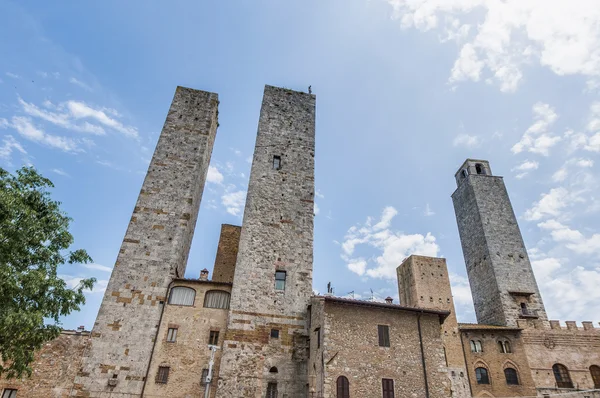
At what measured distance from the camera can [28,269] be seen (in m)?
14.2

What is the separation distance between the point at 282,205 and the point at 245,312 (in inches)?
307

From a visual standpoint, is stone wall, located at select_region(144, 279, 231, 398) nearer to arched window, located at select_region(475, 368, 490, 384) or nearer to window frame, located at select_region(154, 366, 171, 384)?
window frame, located at select_region(154, 366, 171, 384)

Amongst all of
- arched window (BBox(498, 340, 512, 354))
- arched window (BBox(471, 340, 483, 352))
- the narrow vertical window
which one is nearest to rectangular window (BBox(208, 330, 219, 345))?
the narrow vertical window

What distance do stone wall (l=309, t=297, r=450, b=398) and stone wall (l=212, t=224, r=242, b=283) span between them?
35.0ft

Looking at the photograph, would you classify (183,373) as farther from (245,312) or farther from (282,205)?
(282,205)

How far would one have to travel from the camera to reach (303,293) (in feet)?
70.5

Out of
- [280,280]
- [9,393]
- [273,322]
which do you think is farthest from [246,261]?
[9,393]

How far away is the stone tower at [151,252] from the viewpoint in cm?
1811

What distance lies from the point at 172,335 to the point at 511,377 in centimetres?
2372

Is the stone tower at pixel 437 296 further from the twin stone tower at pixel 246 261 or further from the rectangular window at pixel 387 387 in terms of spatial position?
the rectangular window at pixel 387 387

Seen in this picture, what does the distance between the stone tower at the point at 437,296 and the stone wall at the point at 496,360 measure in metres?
1.10

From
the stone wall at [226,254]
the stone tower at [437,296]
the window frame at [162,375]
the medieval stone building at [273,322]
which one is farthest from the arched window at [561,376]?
the window frame at [162,375]

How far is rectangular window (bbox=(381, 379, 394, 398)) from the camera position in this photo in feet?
52.3

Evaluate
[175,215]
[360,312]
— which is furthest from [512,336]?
[175,215]
